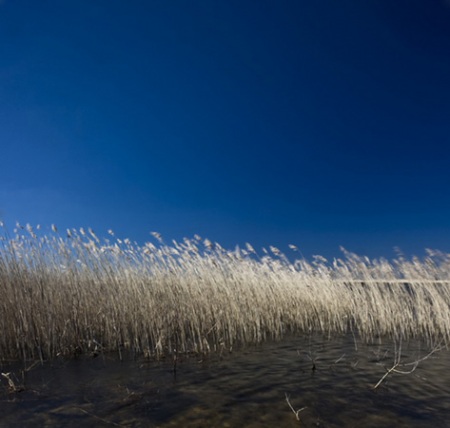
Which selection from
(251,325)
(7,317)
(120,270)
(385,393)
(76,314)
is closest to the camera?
(385,393)

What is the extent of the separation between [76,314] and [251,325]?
10.7 ft

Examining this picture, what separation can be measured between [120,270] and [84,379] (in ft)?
7.68

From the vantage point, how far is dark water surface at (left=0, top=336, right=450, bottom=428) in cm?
346

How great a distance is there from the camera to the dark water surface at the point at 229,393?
3.46 m

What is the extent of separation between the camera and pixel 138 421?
3379mm

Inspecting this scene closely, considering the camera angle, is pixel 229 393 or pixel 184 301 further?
pixel 184 301

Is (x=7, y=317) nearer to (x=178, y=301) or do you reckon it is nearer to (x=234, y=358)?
(x=178, y=301)

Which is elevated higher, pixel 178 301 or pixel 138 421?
pixel 178 301

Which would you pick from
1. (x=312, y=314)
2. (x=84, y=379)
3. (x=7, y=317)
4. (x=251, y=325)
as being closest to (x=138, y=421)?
(x=84, y=379)

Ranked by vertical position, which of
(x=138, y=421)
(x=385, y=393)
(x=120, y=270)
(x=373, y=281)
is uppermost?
(x=120, y=270)

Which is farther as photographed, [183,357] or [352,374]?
[183,357]

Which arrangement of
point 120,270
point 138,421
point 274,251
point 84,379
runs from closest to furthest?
point 138,421 → point 84,379 → point 120,270 → point 274,251

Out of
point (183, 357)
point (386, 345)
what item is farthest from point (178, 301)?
point (386, 345)

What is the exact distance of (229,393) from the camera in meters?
4.11
